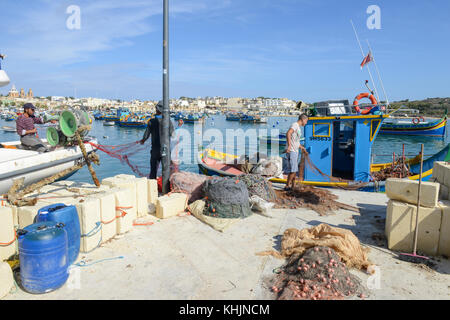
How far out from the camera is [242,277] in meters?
3.62

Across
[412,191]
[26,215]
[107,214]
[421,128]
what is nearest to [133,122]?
[421,128]

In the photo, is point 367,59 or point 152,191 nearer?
point 152,191

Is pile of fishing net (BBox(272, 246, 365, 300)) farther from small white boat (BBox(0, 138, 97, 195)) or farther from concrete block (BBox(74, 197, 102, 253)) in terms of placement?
small white boat (BBox(0, 138, 97, 195))

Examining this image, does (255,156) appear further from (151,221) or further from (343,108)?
(151,221)

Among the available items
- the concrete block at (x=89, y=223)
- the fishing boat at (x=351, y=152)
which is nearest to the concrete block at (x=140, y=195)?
the concrete block at (x=89, y=223)

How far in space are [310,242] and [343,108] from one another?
21.3 ft

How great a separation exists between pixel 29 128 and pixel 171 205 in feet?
15.6

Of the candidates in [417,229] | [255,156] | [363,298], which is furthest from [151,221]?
[255,156]

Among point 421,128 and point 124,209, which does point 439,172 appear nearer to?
point 124,209

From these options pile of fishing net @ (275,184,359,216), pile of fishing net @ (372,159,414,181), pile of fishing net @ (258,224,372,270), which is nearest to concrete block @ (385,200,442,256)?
pile of fishing net @ (258,224,372,270)

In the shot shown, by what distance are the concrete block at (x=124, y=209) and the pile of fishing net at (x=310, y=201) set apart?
9.83 feet

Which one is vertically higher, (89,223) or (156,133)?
(156,133)

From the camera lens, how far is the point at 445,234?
4051 millimetres

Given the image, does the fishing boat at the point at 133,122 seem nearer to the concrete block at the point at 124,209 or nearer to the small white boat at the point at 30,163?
the small white boat at the point at 30,163
